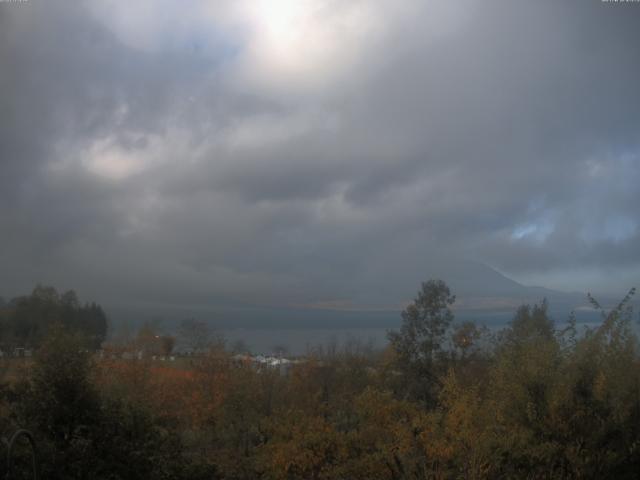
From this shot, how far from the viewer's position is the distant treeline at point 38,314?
2644 centimetres

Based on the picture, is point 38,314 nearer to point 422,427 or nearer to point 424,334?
point 424,334

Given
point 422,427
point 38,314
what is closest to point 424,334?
point 422,427

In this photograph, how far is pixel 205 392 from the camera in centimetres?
2462

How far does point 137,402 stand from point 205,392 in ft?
42.8

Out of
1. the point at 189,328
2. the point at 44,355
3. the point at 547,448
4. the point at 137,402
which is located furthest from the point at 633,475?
the point at 189,328

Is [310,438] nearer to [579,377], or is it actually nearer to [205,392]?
[579,377]

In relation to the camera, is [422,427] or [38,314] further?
[38,314]

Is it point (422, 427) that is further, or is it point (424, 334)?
point (424, 334)

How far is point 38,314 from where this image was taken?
3042 centimetres

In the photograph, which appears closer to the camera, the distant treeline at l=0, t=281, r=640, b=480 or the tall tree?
the distant treeline at l=0, t=281, r=640, b=480

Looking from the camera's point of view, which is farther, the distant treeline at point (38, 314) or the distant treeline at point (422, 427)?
the distant treeline at point (38, 314)

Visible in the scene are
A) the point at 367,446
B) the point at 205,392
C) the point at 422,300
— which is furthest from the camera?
the point at 422,300

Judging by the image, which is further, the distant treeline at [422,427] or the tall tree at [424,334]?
the tall tree at [424,334]

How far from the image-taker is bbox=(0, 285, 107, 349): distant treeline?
26439 millimetres
